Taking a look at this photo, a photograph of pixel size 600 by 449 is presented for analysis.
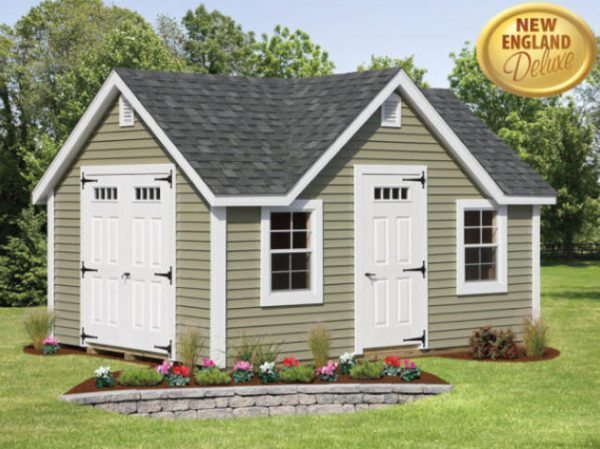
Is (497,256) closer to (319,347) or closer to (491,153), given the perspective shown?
(491,153)

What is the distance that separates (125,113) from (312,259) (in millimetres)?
3889

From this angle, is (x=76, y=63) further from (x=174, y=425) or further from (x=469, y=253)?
(x=174, y=425)

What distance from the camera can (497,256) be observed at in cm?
1984

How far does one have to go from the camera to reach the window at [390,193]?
60.1 feet

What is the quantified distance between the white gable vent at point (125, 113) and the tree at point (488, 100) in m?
44.0

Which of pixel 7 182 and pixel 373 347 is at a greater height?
pixel 7 182

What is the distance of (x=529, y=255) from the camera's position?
2028 centimetres

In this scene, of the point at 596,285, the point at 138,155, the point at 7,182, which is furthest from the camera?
the point at 7,182

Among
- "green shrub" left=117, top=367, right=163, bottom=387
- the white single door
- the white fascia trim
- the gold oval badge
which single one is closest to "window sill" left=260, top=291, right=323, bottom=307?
the white single door

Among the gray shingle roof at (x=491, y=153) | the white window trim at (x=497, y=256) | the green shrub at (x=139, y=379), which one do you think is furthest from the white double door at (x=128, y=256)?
the gray shingle roof at (x=491, y=153)

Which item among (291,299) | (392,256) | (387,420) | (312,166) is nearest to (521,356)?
(392,256)

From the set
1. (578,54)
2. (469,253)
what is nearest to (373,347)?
(469,253)

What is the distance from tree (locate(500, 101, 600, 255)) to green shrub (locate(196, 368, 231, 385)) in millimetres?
41030

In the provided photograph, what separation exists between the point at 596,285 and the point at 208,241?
26.0m
